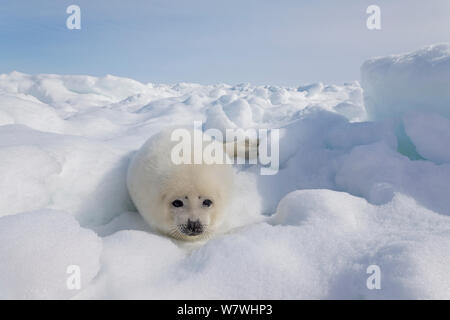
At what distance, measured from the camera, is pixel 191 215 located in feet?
6.73

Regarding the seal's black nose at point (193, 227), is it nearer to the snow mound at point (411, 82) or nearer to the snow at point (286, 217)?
the snow at point (286, 217)

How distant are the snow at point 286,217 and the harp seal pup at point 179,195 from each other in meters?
0.11

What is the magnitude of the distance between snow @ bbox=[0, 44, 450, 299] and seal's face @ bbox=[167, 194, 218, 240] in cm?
9

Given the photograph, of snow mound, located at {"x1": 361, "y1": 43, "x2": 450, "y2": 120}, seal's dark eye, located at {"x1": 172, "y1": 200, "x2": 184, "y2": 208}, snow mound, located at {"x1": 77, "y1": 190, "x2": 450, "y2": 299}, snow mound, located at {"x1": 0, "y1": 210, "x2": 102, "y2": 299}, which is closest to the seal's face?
seal's dark eye, located at {"x1": 172, "y1": 200, "x2": 184, "y2": 208}

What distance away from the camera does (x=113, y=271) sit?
1.36 m

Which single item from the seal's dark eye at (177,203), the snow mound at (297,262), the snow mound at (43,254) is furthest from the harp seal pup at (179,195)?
the snow mound at (43,254)

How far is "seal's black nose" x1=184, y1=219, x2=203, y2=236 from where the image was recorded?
203 cm

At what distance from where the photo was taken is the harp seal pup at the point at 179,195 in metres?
2.08

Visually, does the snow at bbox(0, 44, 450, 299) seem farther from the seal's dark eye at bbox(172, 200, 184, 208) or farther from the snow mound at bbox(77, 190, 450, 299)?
the seal's dark eye at bbox(172, 200, 184, 208)

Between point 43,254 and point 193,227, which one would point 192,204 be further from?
point 43,254

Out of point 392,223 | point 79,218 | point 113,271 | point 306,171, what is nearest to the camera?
point 113,271
